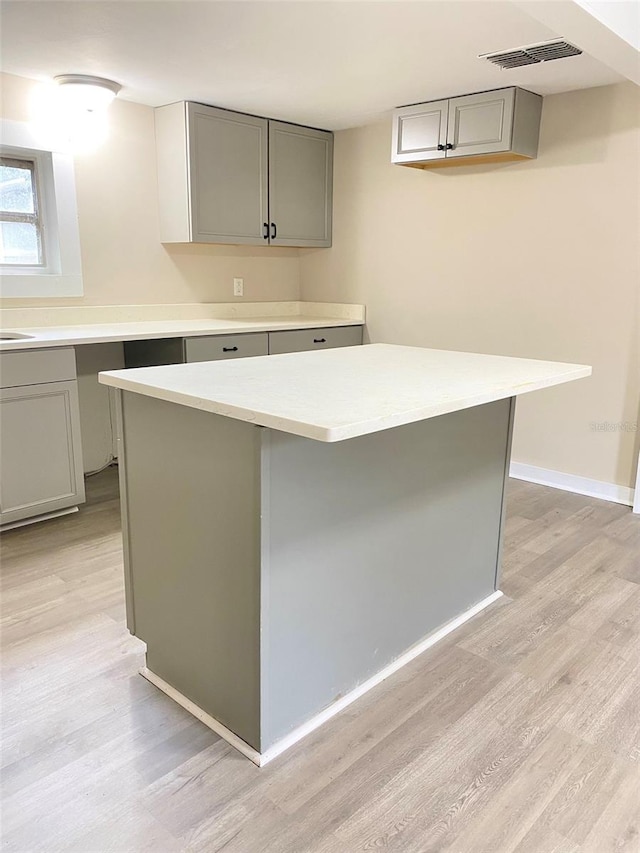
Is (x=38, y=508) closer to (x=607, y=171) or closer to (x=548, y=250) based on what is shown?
(x=548, y=250)

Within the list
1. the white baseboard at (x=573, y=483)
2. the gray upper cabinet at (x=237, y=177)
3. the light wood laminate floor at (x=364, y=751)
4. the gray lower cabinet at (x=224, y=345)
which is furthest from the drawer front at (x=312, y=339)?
the light wood laminate floor at (x=364, y=751)

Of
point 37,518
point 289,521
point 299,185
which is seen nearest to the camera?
point 289,521

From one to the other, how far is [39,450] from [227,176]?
1957mm

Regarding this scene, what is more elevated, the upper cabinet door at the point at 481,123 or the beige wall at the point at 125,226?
the upper cabinet door at the point at 481,123

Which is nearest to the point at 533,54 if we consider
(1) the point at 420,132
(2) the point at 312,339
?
(1) the point at 420,132

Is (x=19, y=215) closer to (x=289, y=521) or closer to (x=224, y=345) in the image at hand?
(x=224, y=345)

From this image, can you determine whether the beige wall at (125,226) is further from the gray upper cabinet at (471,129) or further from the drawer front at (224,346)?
the gray upper cabinet at (471,129)

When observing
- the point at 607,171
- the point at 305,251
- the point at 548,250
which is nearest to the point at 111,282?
the point at 305,251

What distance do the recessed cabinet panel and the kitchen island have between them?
1240 millimetres

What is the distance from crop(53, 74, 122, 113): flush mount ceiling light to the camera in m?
3.08

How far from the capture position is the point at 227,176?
3793mm

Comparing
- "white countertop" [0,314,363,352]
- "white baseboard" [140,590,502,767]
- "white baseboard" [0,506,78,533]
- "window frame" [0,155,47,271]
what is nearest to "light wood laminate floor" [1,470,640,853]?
"white baseboard" [140,590,502,767]

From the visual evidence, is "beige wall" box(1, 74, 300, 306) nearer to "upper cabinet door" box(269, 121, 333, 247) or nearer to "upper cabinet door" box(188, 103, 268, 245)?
"upper cabinet door" box(188, 103, 268, 245)

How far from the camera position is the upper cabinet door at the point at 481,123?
3.25m
